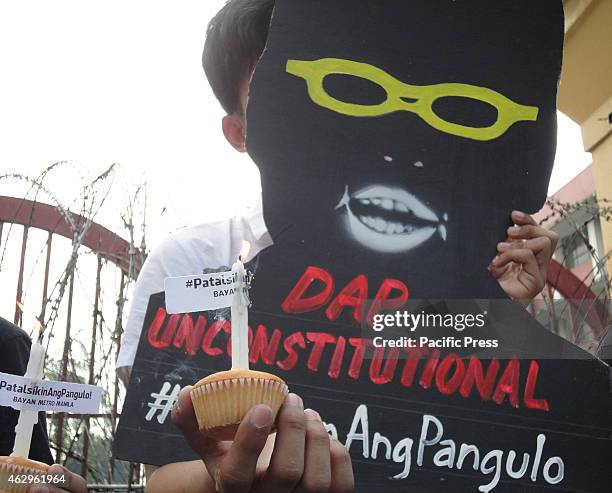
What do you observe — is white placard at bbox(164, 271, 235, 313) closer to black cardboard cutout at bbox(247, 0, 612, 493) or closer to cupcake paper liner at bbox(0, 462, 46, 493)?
cupcake paper liner at bbox(0, 462, 46, 493)

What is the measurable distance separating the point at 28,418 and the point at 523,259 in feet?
3.15

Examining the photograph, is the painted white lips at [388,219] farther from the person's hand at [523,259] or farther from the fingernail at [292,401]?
the fingernail at [292,401]

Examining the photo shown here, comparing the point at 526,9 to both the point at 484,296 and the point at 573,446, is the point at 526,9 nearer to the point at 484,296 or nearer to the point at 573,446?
the point at 484,296

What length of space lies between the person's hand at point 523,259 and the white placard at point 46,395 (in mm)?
821

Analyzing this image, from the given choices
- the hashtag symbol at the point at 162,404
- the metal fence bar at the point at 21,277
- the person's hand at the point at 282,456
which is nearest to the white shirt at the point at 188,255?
the hashtag symbol at the point at 162,404

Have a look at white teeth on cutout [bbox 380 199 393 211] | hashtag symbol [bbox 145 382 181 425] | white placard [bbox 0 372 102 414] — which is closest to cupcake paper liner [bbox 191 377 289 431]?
white placard [bbox 0 372 102 414]

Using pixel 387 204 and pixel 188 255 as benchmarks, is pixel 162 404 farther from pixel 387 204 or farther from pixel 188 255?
pixel 387 204

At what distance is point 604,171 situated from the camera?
3.04m

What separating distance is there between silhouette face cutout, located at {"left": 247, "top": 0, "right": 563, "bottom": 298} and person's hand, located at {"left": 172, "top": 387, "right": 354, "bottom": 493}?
0.51 metres

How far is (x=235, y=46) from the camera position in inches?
59.1

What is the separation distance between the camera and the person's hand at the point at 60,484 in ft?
2.69

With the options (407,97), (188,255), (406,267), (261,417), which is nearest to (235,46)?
(407,97)

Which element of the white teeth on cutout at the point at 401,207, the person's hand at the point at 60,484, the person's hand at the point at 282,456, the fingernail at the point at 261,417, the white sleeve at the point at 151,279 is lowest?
the person's hand at the point at 60,484

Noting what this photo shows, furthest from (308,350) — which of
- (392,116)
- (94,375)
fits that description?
(94,375)
